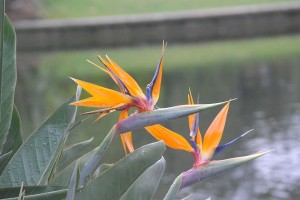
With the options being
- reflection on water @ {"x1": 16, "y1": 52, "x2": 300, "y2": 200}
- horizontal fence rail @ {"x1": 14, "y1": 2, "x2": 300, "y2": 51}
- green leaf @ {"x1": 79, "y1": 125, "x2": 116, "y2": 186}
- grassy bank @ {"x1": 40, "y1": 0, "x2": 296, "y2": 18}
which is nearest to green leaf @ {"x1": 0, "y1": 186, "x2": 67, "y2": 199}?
green leaf @ {"x1": 79, "y1": 125, "x2": 116, "y2": 186}

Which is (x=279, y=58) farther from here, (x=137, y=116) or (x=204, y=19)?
(x=137, y=116)

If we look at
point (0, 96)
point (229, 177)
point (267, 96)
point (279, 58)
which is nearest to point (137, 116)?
point (0, 96)

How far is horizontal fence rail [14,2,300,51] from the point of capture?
14117 mm

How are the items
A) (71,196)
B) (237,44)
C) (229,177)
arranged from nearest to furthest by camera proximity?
(71,196), (229,177), (237,44)

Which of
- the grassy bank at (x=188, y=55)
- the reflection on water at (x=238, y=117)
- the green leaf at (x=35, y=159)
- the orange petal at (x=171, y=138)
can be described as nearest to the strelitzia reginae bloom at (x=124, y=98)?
the orange petal at (x=171, y=138)

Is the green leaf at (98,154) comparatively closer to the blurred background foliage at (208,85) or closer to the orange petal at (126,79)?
the orange petal at (126,79)

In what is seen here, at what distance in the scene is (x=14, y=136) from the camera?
981 millimetres

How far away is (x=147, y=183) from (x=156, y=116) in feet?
0.25

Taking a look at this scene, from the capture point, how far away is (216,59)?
1158 centimetres

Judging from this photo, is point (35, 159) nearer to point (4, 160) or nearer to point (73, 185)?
point (4, 160)

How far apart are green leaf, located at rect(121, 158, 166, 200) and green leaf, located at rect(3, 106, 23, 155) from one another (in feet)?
0.85

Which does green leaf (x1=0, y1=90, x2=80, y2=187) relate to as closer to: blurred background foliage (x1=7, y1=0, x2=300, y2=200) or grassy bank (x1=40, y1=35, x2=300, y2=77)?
blurred background foliage (x1=7, y1=0, x2=300, y2=200)

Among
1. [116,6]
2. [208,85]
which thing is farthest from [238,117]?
[116,6]

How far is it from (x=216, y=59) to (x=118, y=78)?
427 inches
